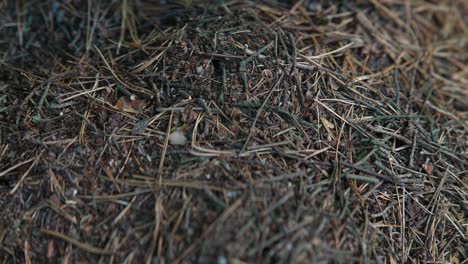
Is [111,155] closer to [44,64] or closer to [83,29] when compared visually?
[44,64]

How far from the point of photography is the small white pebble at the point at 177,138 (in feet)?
5.25

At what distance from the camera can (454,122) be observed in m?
2.10

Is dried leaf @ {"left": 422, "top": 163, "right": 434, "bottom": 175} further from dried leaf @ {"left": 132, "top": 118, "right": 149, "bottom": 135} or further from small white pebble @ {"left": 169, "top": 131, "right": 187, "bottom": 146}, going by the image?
dried leaf @ {"left": 132, "top": 118, "right": 149, "bottom": 135}

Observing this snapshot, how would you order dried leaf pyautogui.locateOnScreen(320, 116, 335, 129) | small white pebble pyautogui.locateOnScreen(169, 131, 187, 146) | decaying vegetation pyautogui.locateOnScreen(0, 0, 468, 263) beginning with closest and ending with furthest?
decaying vegetation pyautogui.locateOnScreen(0, 0, 468, 263)
small white pebble pyautogui.locateOnScreen(169, 131, 187, 146)
dried leaf pyautogui.locateOnScreen(320, 116, 335, 129)

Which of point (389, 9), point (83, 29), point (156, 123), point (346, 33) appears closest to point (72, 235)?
point (156, 123)

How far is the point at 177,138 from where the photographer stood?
1609 mm

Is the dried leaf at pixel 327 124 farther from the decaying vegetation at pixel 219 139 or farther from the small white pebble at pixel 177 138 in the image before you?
the small white pebble at pixel 177 138

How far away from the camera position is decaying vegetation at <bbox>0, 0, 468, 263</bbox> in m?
1.44

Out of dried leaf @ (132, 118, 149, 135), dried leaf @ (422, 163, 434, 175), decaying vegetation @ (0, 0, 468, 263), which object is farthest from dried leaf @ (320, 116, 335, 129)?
dried leaf @ (132, 118, 149, 135)

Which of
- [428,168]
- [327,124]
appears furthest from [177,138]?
[428,168]

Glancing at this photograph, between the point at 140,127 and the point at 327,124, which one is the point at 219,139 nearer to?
the point at 140,127

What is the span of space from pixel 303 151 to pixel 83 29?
→ 4.20ft

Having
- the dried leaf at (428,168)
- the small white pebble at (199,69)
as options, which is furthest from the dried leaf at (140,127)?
the dried leaf at (428,168)

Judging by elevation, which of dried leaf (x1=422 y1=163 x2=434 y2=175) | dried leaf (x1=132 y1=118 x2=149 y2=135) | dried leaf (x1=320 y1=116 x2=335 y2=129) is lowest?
dried leaf (x1=422 y1=163 x2=434 y2=175)
